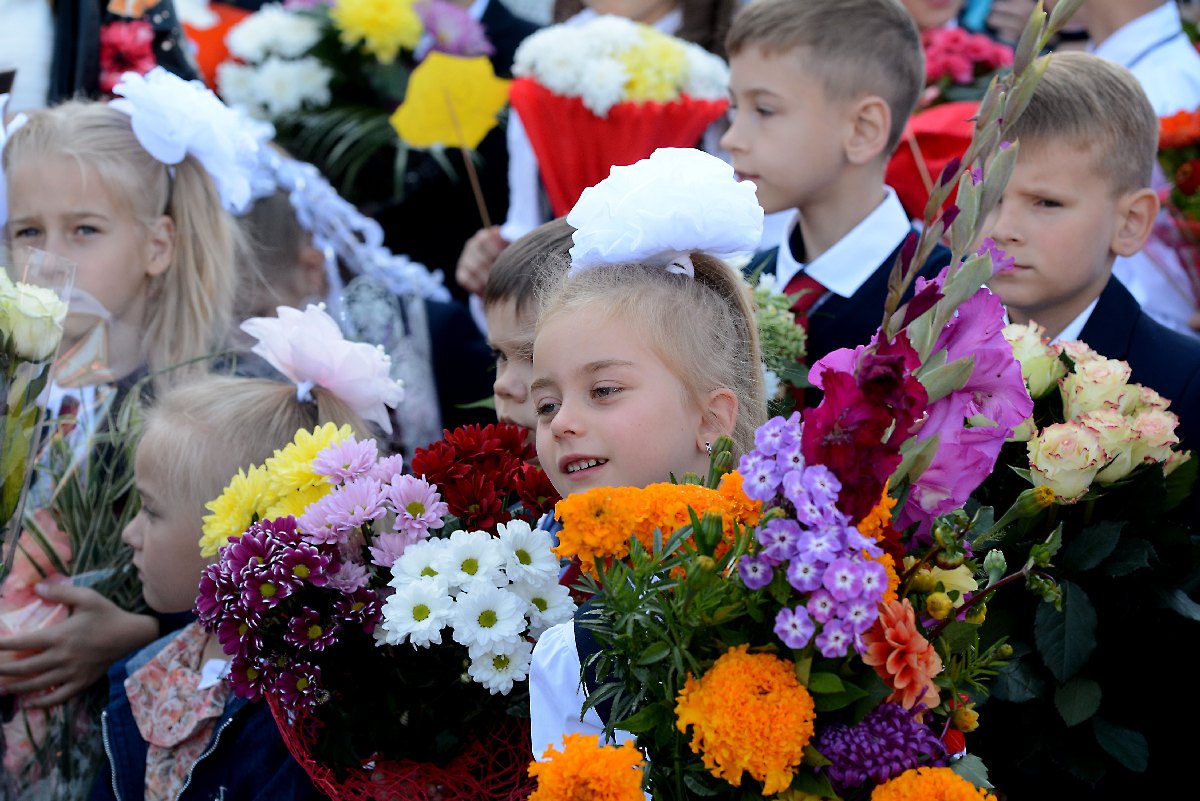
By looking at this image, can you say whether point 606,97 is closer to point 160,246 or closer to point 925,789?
point 160,246

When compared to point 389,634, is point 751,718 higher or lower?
higher

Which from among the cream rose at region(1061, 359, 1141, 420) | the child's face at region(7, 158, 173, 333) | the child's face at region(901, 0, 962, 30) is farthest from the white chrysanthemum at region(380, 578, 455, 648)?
the child's face at region(901, 0, 962, 30)

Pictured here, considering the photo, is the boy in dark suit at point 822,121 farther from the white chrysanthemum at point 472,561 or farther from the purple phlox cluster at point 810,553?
the purple phlox cluster at point 810,553

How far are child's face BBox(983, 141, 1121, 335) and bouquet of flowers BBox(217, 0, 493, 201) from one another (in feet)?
8.19

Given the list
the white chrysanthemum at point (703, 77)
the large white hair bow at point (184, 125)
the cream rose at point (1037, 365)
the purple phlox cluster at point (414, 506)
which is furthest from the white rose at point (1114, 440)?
the large white hair bow at point (184, 125)

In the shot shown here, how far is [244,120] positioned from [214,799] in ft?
7.15

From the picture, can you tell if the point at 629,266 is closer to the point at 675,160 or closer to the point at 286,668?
the point at 675,160

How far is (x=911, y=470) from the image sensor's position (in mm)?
1438

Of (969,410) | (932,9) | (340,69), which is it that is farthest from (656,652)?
(932,9)

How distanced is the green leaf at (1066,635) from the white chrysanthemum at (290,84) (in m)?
3.68

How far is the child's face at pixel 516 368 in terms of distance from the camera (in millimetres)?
2721

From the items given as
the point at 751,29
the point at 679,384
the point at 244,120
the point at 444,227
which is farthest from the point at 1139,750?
the point at 444,227

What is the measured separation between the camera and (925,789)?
136 centimetres

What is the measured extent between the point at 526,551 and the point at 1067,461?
0.88 meters
